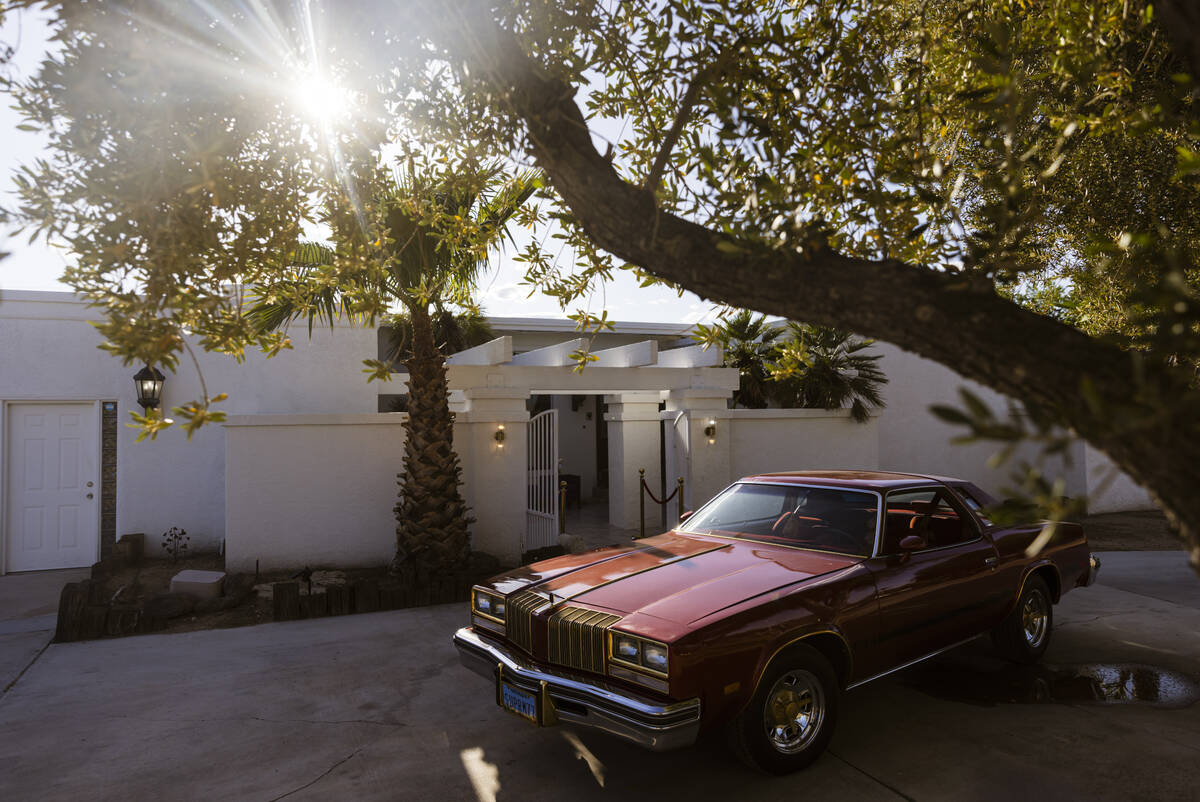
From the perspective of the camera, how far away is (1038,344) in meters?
1.82

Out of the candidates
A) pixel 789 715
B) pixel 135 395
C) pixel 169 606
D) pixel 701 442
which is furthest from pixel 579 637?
pixel 135 395

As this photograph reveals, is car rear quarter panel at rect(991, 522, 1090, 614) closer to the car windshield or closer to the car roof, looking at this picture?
the car roof

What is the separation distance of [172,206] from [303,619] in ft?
16.7

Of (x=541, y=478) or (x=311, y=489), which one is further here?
(x=541, y=478)

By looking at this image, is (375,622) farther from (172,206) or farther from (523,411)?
(172,206)

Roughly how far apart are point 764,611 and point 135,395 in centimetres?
958

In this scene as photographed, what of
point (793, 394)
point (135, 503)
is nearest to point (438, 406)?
point (135, 503)

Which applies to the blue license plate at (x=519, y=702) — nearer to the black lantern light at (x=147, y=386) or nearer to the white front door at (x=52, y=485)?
the black lantern light at (x=147, y=386)

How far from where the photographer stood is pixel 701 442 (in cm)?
1066

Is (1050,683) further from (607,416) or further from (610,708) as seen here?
(607,416)

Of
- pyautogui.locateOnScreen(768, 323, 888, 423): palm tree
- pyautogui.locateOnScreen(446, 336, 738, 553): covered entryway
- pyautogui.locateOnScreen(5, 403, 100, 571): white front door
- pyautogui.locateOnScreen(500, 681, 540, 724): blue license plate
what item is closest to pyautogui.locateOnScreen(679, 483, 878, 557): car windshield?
pyautogui.locateOnScreen(500, 681, 540, 724): blue license plate

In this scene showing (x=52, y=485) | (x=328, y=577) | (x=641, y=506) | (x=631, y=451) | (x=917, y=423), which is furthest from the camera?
(x=917, y=423)

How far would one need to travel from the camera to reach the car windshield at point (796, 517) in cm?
487

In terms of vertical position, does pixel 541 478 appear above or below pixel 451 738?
above
